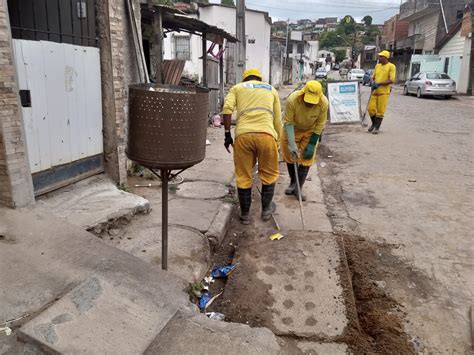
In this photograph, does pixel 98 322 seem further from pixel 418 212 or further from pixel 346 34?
pixel 346 34

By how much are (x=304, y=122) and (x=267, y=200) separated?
1152 millimetres

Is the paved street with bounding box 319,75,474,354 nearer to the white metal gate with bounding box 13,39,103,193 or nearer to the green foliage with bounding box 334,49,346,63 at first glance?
the white metal gate with bounding box 13,39,103,193

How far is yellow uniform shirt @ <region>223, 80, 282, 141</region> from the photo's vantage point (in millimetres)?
4570

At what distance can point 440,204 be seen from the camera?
18.4ft

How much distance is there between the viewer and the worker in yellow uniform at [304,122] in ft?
16.1

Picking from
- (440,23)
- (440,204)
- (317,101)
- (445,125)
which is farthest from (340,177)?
(440,23)

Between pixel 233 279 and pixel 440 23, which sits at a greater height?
pixel 440 23

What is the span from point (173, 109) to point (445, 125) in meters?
11.9

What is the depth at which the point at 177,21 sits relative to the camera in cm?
890

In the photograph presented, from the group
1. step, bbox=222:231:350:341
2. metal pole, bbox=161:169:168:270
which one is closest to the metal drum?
metal pole, bbox=161:169:168:270

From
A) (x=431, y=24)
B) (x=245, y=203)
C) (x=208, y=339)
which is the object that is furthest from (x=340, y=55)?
(x=208, y=339)

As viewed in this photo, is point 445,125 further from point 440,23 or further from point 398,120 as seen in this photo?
point 440,23

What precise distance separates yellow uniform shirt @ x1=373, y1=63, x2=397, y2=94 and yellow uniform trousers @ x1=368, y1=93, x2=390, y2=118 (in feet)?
0.41

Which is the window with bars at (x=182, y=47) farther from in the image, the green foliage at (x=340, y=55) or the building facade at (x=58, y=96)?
the green foliage at (x=340, y=55)
